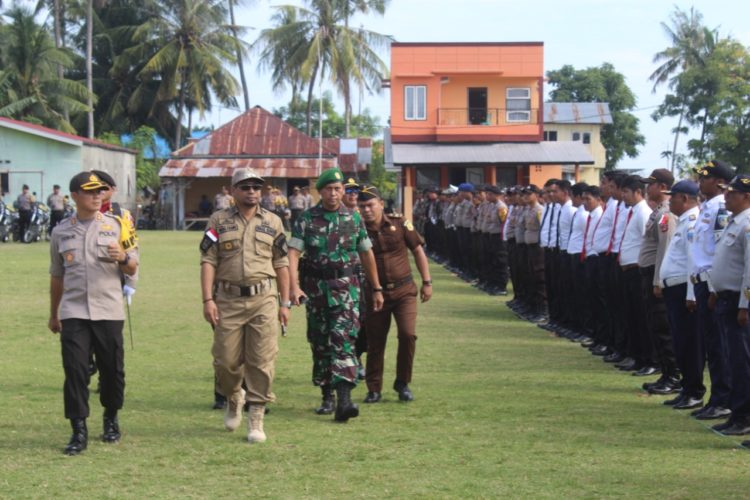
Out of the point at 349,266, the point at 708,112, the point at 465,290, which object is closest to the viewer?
the point at 349,266

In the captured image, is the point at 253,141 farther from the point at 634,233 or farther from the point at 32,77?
the point at 634,233

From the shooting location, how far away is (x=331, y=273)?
29.9 feet

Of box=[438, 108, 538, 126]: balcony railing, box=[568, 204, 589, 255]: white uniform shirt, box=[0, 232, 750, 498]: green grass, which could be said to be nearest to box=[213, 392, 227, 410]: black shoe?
box=[0, 232, 750, 498]: green grass

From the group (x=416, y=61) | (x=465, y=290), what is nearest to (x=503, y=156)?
(x=416, y=61)

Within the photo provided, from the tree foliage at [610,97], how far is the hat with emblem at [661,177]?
2932 inches

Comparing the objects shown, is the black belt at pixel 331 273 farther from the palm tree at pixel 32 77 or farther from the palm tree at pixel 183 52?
the palm tree at pixel 183 52

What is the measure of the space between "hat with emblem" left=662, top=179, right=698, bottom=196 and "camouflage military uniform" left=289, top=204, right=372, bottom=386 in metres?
2.87

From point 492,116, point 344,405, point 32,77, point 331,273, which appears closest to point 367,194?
point 331,273

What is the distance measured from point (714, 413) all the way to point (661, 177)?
9.06 ft

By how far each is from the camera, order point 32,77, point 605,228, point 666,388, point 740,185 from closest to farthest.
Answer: point 740,185, point 666,388, point 605,228, point 32,77

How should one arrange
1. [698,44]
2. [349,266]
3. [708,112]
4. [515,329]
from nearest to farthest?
[349,266]
[515,329]
[708,112]
[698,44]

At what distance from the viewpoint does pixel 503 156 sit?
49.0 m

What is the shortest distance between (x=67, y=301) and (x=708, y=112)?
195ft

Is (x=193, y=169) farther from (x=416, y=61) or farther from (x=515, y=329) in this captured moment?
(x=515, y=329)
